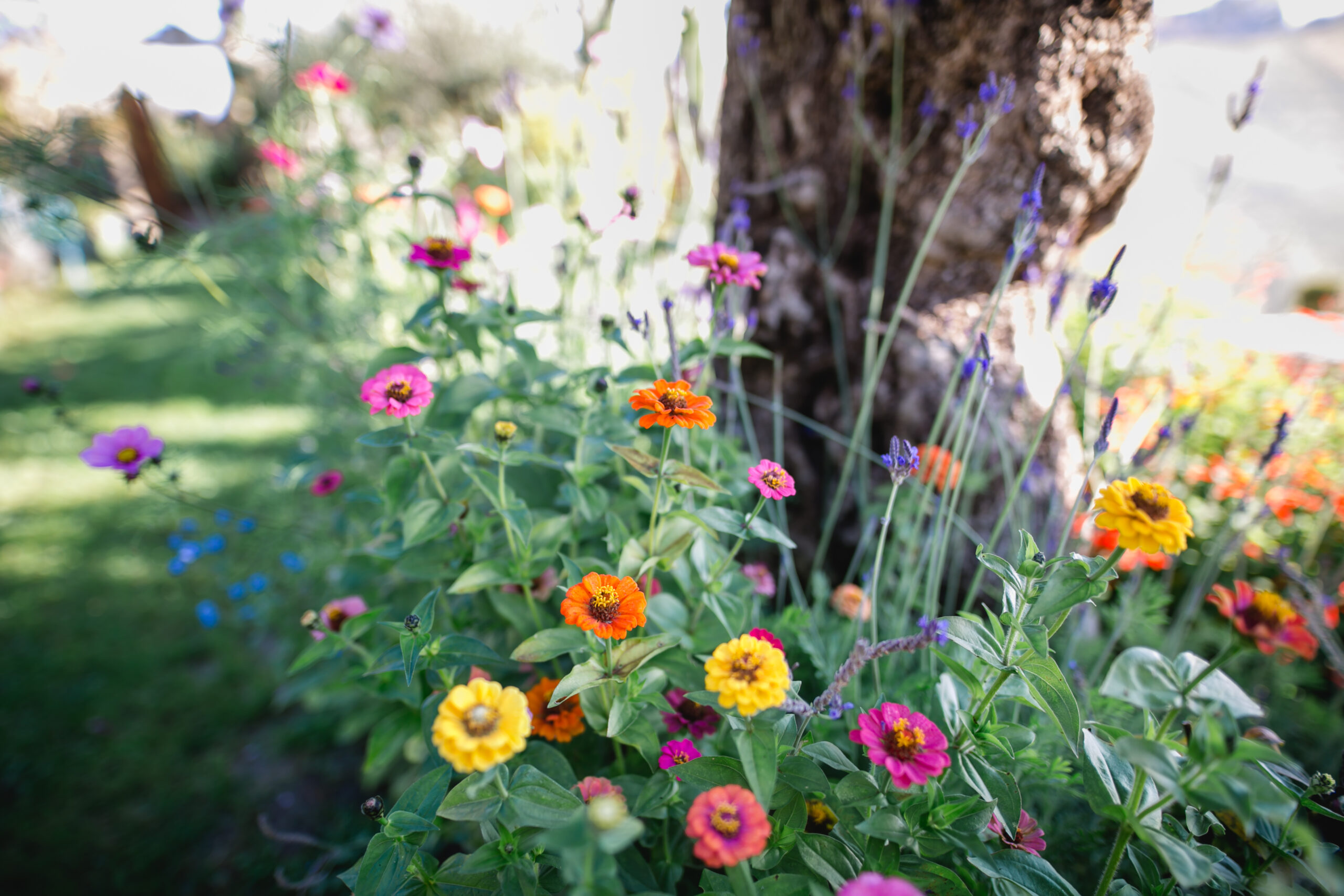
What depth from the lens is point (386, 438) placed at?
921 mm

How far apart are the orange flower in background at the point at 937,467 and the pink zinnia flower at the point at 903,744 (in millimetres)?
374

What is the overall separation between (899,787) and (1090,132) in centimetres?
153

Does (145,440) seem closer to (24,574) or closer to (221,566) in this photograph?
(221,566)

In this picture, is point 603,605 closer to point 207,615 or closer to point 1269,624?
point 1269,624

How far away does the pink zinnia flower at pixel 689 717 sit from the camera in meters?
0.92

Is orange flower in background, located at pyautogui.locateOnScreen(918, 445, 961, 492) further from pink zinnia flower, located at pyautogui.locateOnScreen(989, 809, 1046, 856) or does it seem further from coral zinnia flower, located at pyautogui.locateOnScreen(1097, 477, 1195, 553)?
pink zinnia flower, located at pyautogui.locateOnScreen(989, 809, 1046, 856)

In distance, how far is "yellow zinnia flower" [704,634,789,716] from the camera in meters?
0.63

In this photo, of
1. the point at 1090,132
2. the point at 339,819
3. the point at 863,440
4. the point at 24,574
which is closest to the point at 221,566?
the point at 24,574

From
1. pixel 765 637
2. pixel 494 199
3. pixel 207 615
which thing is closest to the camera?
pixel 765 637

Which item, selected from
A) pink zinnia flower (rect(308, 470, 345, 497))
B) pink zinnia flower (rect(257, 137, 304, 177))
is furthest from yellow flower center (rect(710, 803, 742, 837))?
pink zinnia flower (rect(257, 137, 304, 177))

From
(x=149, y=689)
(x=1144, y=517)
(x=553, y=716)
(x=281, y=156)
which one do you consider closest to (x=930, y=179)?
(x=1144, y=517)

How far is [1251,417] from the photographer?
225cm

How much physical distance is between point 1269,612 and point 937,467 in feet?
1.42

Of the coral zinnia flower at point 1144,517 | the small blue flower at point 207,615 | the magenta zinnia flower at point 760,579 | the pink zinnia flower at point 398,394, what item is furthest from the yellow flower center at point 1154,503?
the small blue flower at point 207,615
